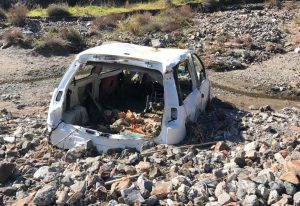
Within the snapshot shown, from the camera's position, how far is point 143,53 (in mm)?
8586

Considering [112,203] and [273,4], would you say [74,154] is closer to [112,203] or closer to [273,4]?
[112,203]

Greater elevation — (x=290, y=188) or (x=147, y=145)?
(x=290, y=188)

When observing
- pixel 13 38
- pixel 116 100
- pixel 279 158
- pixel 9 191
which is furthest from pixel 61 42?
pixel 279 158

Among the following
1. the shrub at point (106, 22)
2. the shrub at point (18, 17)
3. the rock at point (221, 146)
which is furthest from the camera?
the shrub at point (18, 17)

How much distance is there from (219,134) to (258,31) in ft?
41.6

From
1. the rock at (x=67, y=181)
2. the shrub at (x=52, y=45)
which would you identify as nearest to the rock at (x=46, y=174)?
the rock at (x=67, y=181)

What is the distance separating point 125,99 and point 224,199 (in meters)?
4.08

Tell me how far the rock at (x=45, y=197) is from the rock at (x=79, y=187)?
0.24 meters

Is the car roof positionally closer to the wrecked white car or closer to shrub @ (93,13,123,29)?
the wrecked white car

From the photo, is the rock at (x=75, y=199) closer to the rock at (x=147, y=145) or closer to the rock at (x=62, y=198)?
the rock at (x=62, y=198)

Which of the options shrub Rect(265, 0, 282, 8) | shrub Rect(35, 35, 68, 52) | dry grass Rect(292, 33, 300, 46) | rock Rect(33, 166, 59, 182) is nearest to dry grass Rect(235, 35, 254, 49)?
dry grass Rect(292, 33, 300, 46)

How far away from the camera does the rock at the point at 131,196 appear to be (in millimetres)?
6219

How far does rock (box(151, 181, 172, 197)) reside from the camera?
21.0ft

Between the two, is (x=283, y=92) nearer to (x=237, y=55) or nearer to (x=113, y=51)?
(x=237, y=55)
